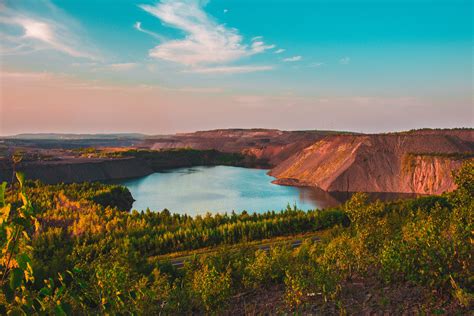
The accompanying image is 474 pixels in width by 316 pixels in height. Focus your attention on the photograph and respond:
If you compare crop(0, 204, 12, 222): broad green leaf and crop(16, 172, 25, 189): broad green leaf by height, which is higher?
crop(16, 172, 25, 189): broad green leaf

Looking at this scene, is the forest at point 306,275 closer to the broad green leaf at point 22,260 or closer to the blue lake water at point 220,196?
the broad green leaf at point 22,260

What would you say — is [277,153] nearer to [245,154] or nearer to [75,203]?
[245,154]

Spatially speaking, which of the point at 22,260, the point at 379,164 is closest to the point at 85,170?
the point at 379,164

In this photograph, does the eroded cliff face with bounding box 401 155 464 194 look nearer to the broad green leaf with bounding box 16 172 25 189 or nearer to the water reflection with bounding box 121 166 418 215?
the water reflection with bounding box 121 166 418 215

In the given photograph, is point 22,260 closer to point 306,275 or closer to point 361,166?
point 306,275

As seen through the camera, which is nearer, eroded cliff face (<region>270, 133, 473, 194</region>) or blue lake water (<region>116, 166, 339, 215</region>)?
blue lake water (<region>116, 166, 339, 215</region>)

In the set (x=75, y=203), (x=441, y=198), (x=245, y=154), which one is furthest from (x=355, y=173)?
(x=245, y=154)

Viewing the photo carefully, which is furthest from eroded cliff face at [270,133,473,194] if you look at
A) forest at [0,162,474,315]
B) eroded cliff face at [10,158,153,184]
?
forest at [0,162,474,315]
